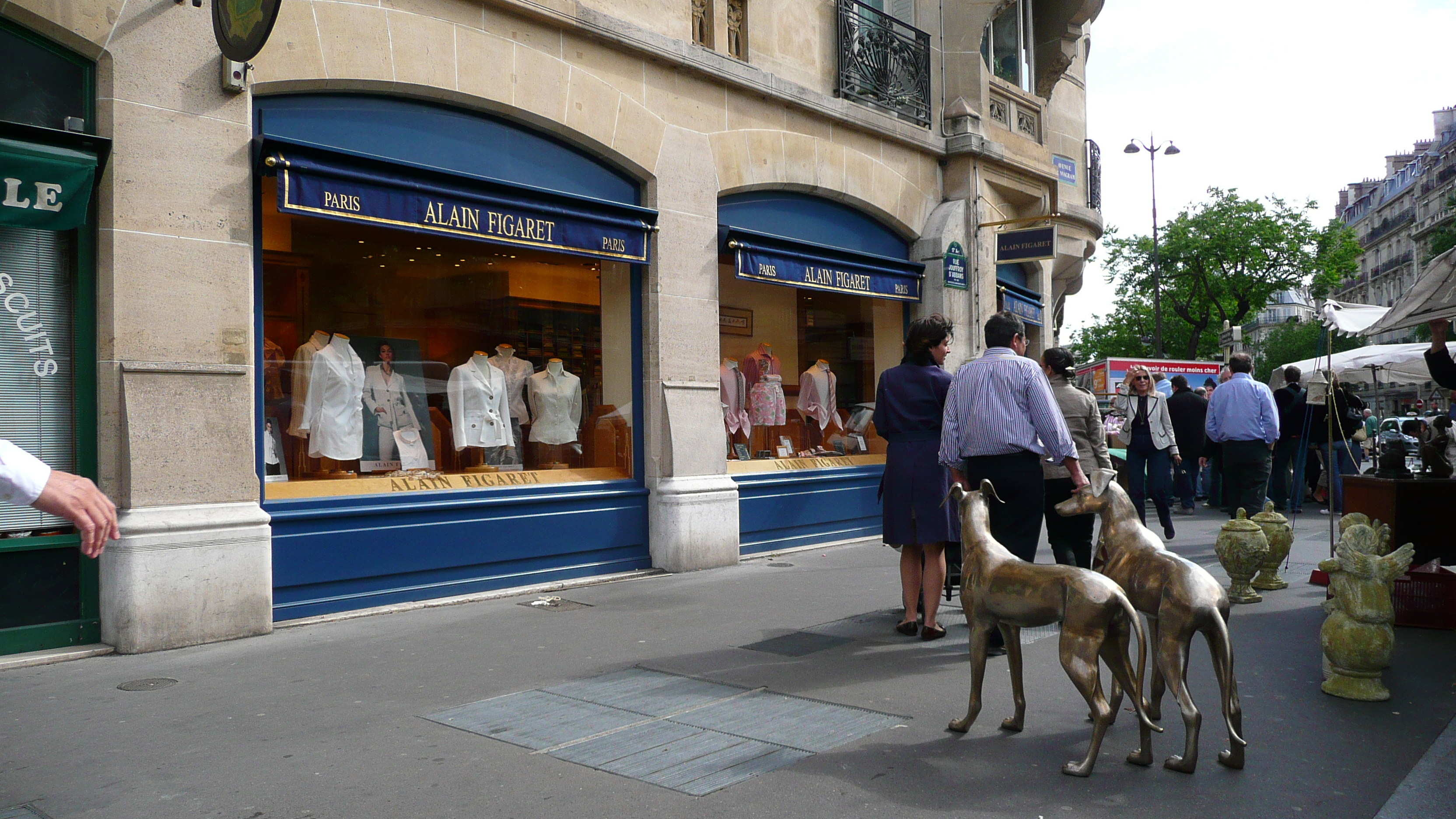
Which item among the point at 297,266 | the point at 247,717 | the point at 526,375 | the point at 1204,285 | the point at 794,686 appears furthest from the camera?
the point at 1204,285

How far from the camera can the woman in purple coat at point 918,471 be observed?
6184mm

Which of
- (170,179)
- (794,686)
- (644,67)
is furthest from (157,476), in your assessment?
(644,67)

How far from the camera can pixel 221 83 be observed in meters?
6.50

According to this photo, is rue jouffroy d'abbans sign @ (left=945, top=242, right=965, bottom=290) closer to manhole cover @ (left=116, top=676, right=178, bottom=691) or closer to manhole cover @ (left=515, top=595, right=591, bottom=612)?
manhole cover @ (left=515, top=595, right=591, bottom=612)

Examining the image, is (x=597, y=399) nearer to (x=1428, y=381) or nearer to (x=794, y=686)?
(x=794, y=686)

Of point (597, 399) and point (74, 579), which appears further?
point (597, 399)

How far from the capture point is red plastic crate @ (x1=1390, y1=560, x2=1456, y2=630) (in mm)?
6281

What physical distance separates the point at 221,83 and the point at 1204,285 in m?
48.2

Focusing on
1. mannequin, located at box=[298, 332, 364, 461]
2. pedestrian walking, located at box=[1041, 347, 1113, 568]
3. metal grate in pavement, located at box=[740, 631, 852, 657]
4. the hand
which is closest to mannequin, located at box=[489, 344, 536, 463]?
mannequin, located at box=[298, 332, 364, 461]

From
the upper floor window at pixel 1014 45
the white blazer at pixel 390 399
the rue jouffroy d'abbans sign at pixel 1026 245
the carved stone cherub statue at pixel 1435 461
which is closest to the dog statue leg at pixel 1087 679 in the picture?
the carved stone cherub statue at pixel 1435 461

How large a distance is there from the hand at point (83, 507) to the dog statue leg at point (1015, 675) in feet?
10.5

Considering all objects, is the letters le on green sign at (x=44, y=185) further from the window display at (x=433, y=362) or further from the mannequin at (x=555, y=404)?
the mannequin at (x=555, y=404)

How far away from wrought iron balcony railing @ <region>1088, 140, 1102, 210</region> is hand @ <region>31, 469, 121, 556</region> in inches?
716

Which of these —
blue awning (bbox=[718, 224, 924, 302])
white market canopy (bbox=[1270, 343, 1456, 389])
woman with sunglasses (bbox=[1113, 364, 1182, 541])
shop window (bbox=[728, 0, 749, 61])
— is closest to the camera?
woman with sunglasses (bbox=[1113, 364, 1182, 541])
